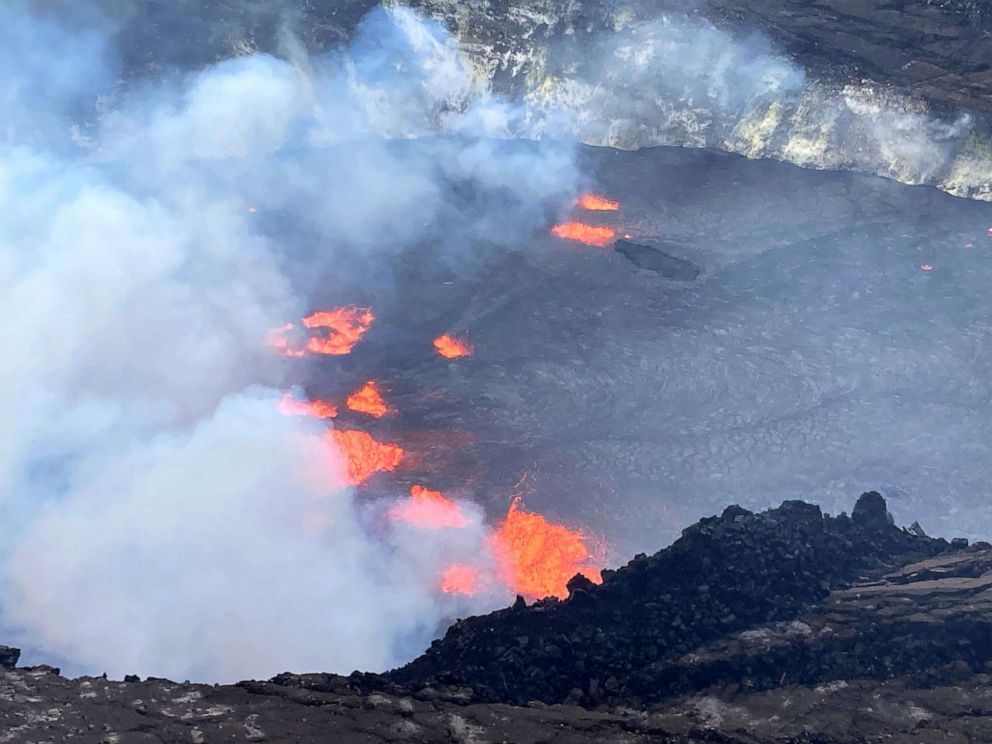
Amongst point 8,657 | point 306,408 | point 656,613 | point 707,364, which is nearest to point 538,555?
point 656,613

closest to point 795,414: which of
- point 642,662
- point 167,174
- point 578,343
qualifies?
point 578,343

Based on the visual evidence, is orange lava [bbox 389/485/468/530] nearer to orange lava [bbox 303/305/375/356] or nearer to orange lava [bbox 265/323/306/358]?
orange lava [bbox 303/305/375/356]

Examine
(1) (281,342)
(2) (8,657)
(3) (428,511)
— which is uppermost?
(1) (281,342)

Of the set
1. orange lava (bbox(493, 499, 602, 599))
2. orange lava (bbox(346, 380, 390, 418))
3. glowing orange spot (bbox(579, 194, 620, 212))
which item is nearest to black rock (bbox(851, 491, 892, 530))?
orange lava (bbox(493, 499, 602, 599))

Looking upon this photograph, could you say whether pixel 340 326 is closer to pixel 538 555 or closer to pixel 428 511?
pixel 428 511

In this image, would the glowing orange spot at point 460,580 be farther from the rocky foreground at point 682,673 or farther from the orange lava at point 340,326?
the orange lava at point 340,326

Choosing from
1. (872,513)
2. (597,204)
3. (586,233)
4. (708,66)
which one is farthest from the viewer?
(708,66)
